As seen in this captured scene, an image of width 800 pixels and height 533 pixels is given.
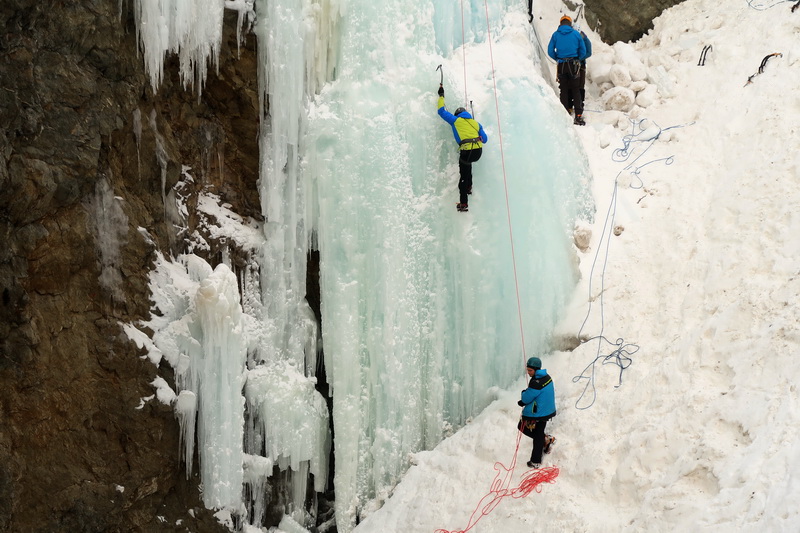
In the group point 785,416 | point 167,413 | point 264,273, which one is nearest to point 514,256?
point 264,273

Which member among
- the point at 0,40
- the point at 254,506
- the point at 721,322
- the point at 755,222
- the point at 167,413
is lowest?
the point at 254,506

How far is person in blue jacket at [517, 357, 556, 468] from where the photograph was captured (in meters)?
7.94

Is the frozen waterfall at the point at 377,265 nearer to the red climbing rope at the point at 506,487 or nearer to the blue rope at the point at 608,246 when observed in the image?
the blue rope at the point at 608,246

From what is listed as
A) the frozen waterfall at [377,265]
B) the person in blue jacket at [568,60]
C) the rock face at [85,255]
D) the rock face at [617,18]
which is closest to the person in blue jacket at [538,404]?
the frozen waterfall at [377,265]

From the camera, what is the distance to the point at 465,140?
8711 mm

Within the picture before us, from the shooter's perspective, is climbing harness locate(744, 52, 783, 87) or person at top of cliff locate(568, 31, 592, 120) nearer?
climbing harness locate(744, 52, 783, 87)

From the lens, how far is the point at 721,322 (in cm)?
796

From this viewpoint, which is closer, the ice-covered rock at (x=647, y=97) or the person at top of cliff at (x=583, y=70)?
the person at top of cliff at (x=583, y=70)

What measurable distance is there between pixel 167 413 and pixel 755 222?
5.79m

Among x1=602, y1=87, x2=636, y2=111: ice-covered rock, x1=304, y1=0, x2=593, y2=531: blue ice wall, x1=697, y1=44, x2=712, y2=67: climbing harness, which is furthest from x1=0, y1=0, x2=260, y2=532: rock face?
x1=697, y1=44, x2=712, y2=67: climbing harness

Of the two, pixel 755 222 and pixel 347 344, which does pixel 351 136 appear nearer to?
pixel 347 344

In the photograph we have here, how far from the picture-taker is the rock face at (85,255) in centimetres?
724

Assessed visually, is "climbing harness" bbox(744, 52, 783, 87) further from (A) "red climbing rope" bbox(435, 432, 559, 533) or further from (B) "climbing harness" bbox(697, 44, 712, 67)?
(A) "red climbing rope" bbox(435, 432, 559, 533)

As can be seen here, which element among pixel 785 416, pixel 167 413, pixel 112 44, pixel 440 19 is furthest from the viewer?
pixel 440 19
